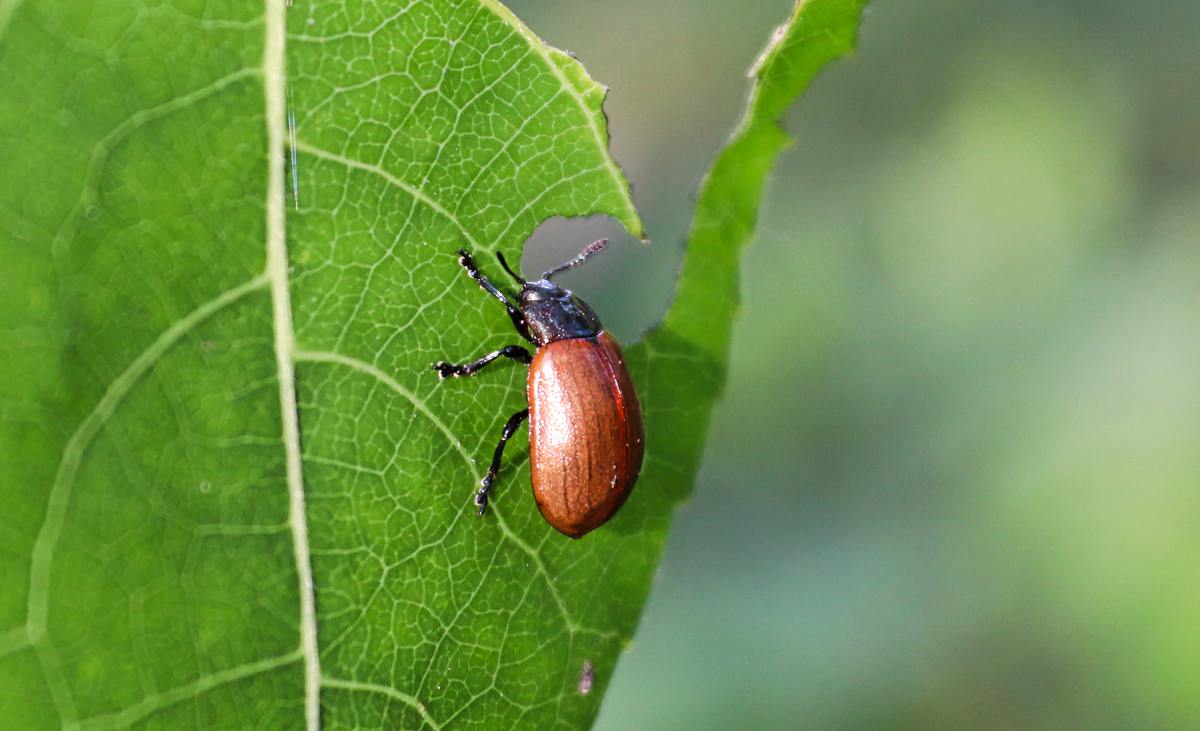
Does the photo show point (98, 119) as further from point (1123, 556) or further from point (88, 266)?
point (1123, 556)

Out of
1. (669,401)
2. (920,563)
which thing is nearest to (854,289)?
(920,563)

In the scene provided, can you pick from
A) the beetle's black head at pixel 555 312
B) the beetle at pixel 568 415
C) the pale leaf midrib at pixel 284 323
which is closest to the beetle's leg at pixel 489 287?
the beetle at pixel 568 415

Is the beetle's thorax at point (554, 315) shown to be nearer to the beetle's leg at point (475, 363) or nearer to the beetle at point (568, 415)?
the beetle at point (568, 415)

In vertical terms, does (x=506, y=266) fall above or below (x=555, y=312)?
below

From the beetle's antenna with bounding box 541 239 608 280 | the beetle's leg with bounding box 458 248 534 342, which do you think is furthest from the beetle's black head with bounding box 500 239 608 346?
the beetle's leg with bounding box 458 248 534 342

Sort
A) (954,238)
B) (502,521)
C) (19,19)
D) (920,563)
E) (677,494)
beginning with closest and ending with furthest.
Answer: (19,19), (502,521), (677,494), (920,563), (954,238)

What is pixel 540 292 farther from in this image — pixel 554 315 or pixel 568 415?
pixel 568 415

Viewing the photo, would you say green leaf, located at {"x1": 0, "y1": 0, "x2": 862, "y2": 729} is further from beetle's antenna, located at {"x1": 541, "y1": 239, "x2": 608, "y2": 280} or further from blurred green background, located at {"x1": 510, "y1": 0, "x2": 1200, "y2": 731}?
blurred green background, located at {"x1": 510, "y1": 0, "x2": 1200, "y2": 731}

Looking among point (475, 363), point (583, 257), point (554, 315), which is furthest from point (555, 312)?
point (475, 363)
